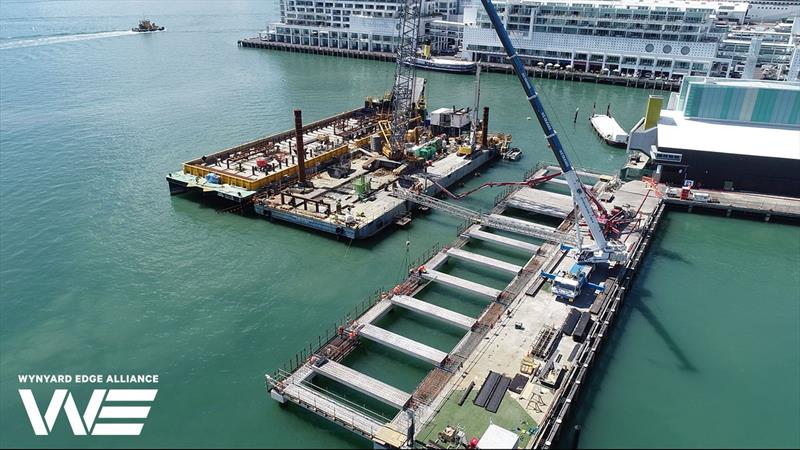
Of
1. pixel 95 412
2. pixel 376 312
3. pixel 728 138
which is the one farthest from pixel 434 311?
pixel 728 138

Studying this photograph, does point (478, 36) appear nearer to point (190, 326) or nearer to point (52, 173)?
point (52, 173)

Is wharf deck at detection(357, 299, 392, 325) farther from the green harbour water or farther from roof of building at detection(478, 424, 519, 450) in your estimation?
roof of building at detection(478, 424, 519, 450)

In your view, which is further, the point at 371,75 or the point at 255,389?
the point at 371,75

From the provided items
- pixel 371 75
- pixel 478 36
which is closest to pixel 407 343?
pixel 371 75

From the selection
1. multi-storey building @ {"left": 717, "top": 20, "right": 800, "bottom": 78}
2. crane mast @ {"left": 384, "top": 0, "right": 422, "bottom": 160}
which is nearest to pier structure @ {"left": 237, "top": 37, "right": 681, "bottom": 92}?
multi-storey building @ {"left": 717, "top": 20, "right": 800, "bottom": 78}

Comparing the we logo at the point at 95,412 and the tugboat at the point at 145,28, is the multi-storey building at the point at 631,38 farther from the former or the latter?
the we logo at the point at 95,412

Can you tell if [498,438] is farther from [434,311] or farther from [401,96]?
[401,96]
